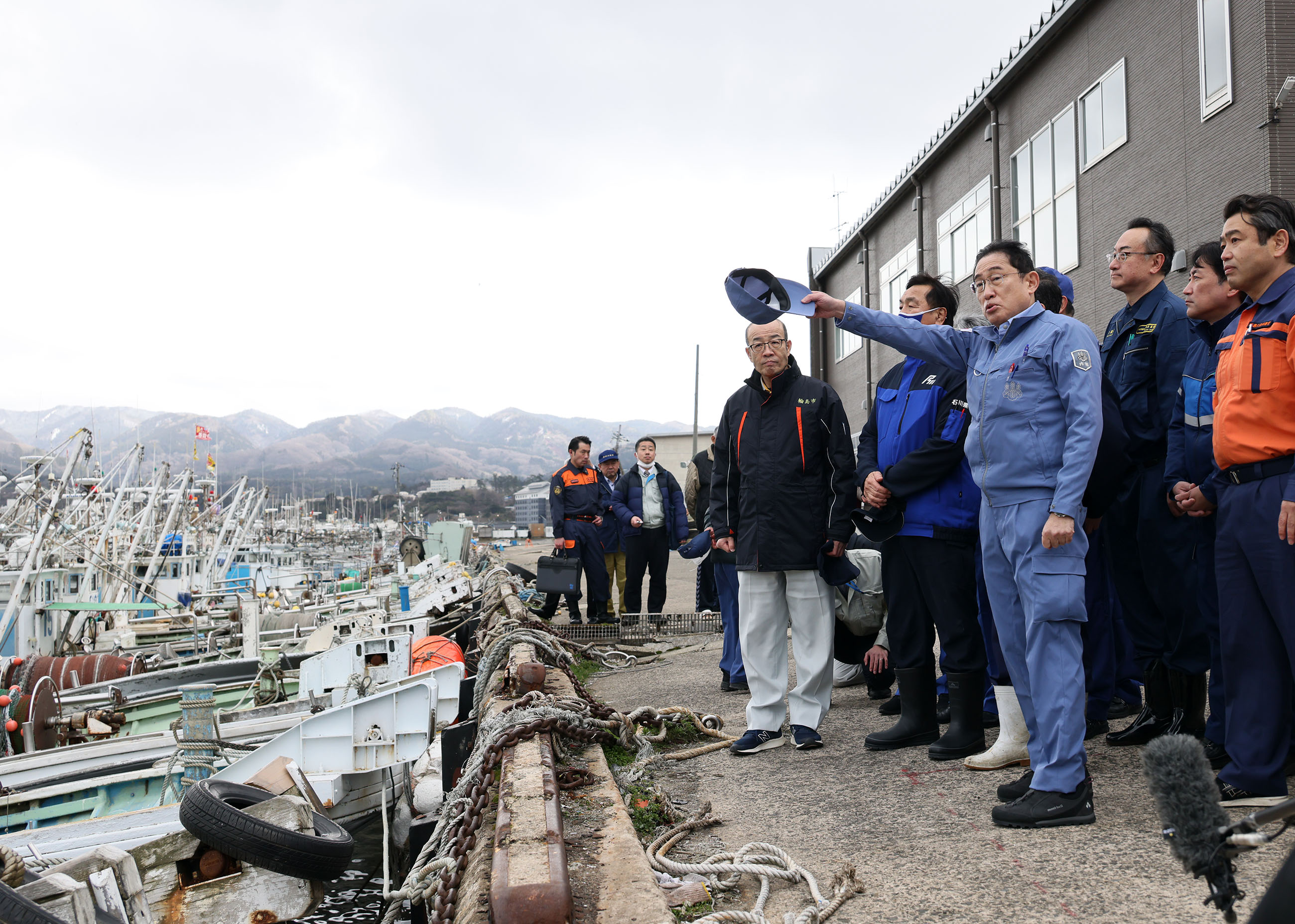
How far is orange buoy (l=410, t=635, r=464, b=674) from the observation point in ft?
33.3

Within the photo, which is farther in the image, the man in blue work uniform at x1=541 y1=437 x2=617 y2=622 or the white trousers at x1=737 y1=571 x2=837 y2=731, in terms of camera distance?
the man in blue work uniform at x1=541 y1=437 x2=617 y2=622

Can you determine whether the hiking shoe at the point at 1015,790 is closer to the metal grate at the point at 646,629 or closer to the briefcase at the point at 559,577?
the metal grate at the point at 646,629

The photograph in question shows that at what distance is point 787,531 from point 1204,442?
1.90 m

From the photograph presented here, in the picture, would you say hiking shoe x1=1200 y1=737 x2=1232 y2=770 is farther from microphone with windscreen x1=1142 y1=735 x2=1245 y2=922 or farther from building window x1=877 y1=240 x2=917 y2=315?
building window x1=877 y1=240 x2=917 y2=315

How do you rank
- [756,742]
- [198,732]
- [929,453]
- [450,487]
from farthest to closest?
[450,487]
[198,732]
[756,742]
[929,453]

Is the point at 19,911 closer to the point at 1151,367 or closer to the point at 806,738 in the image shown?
the point at 806,738

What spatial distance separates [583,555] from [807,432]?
243 inches

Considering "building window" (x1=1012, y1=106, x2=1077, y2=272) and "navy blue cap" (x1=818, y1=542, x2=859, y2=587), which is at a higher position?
"building window" (x1=1012, y1=106, x2=1077, y2=272)

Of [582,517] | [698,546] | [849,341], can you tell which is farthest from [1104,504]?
[849,341]

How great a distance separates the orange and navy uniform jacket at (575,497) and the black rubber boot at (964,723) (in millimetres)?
6600

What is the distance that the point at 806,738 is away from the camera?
4.53 meters

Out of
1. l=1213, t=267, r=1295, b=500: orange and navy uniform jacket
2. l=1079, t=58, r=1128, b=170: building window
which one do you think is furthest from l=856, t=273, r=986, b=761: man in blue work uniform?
l=1079, t=58, r=1128, b=170: building window

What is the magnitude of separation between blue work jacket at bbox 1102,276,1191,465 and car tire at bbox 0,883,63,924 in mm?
4378

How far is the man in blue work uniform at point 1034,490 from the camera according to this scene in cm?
311
